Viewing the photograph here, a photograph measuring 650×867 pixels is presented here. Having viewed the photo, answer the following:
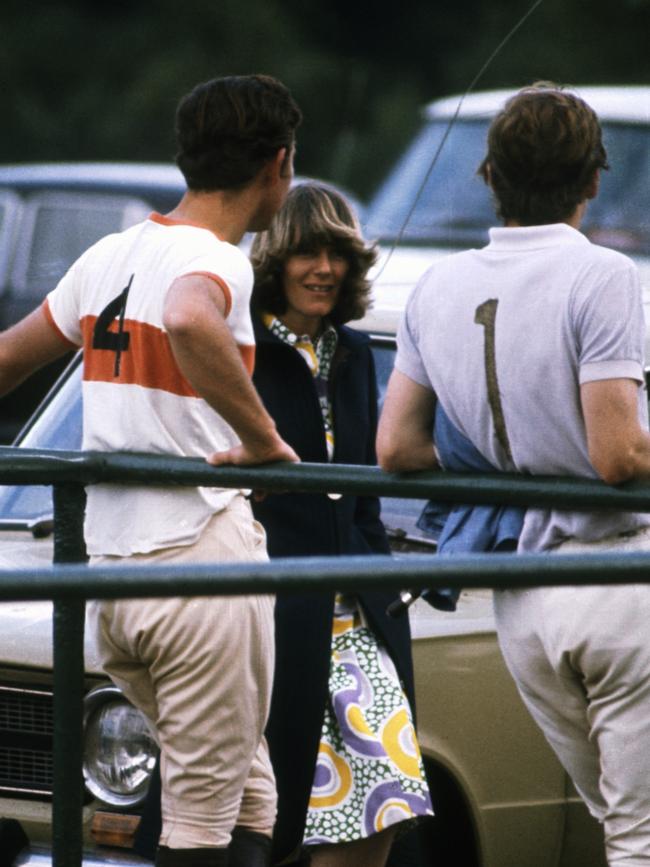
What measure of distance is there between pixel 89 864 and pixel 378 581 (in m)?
1.53

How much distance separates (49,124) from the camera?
25.8 meters

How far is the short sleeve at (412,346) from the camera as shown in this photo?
10.6 ft

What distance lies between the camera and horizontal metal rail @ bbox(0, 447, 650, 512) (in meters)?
3.00

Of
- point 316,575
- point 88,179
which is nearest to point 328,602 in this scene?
point 316,575

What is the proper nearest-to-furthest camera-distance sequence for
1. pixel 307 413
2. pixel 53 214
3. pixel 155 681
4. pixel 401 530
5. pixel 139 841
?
pixel 155 681, pixel 139 841, pixel 307 413, pixel 401 530, pixel 53 214

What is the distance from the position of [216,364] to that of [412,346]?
411mm

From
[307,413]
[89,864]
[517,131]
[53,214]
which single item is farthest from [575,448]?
[53,214]

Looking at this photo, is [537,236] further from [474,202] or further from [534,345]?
[474,202]

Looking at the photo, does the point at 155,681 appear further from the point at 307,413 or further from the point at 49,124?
the point at 49,124

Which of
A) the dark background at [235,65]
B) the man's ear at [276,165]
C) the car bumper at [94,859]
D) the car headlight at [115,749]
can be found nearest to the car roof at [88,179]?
the car headlight at [115,749]

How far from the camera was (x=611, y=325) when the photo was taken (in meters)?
2.92

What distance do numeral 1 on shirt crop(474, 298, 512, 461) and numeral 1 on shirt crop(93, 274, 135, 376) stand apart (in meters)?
0.59

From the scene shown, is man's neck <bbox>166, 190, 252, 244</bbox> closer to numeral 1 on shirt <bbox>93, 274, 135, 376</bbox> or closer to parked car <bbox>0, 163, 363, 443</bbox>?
numeral 1 on shirt <bbox>93, 274, 135, 376</bbox>

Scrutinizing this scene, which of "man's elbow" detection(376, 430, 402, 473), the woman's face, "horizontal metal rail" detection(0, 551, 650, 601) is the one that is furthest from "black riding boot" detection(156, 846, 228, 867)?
the woman's face
